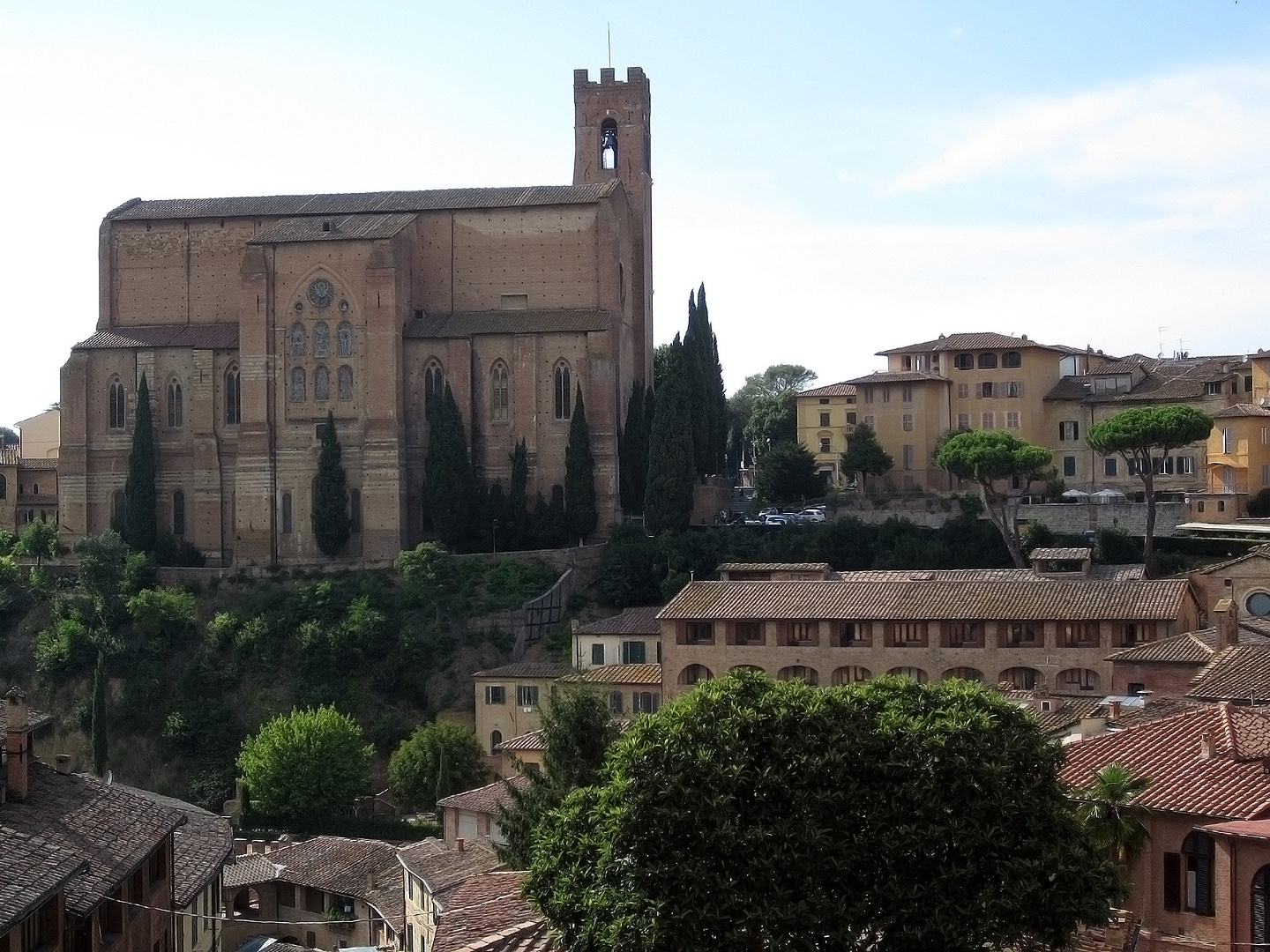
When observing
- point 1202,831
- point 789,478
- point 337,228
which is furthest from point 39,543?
point 1202,831

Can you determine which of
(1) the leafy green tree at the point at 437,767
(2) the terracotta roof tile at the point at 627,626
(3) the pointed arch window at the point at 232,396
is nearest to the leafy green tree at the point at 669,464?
(2) the terracotta roof tile at the point at 627,626

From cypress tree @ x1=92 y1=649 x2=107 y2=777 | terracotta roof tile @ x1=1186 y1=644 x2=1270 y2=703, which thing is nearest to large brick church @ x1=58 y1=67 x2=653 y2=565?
cypress tree @ x1=92 y1=649 x2=107 y2=777

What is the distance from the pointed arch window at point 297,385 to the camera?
7669 cm

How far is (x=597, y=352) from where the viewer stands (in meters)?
75.6

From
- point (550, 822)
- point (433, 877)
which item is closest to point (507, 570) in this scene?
point (433, 877)

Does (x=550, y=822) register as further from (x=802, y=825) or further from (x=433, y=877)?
(x=433, y=877)

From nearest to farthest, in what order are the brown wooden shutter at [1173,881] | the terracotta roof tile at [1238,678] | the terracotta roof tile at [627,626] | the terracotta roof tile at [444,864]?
the brown wooden shutter at [1173,881]
the terracotta roof tile at [1238,678]
the terracotta roof tile at [444,864]
the terracotta roof tile at [627,626]

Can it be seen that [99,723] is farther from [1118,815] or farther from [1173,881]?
[1173,881]

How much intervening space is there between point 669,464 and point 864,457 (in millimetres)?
9978

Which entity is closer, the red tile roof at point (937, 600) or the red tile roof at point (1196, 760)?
the red tile roof at point (1196, 760)

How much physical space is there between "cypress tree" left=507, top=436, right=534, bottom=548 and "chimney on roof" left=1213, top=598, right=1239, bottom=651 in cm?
3500

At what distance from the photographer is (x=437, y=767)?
→ 188ft

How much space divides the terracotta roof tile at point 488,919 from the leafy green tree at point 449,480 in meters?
40.2

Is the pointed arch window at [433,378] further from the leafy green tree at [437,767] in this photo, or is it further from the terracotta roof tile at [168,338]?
the leafy green tree at [437,767]
